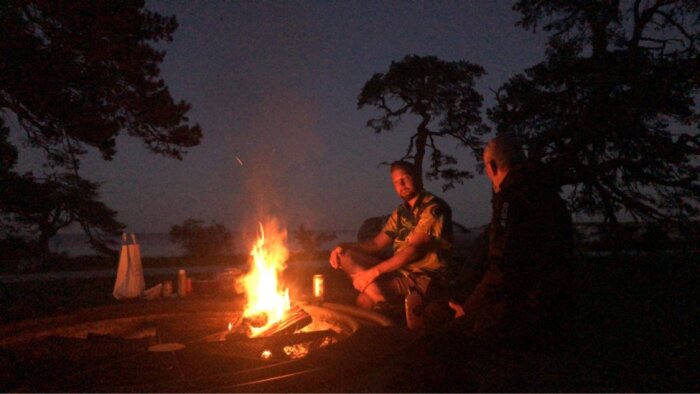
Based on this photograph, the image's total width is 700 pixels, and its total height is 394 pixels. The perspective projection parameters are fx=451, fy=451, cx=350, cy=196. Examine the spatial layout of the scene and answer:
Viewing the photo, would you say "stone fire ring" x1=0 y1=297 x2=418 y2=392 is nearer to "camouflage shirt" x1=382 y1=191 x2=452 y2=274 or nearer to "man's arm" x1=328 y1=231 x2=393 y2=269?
"man's arm" x1=328 y1=231 x2=393 y2=269

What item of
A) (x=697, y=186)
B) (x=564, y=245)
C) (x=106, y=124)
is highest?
(x=106, y=124)

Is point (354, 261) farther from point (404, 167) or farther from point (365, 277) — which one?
point (404, 167)

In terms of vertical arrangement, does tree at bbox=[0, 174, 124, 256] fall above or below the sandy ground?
above

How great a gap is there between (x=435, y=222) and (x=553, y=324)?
1.33 meters

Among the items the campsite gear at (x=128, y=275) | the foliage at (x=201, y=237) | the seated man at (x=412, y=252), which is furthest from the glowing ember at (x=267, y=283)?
the foliage at (x=201, y=237)

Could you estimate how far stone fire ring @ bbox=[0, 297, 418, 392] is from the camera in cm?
213

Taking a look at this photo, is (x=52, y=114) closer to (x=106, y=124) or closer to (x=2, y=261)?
(x=106, y=124)

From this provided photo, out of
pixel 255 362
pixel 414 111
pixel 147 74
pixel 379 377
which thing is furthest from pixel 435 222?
pixel 414 111

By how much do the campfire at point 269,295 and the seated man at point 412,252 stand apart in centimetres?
63

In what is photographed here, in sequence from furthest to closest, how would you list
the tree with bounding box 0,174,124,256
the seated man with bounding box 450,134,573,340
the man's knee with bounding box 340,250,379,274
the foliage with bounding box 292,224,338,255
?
the foliage with bounding box 292,224,338,255 < the tree with bounding box 0,174,124,256 < the man's knee with bounding box 340,250,379,274 < the seated man with bounding box 450,134,573,340

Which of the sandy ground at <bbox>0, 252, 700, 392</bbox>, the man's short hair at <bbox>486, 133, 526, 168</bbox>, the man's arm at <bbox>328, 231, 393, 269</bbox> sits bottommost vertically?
the sandy ground at <bbox>0, 252, 700, 392</bbox>

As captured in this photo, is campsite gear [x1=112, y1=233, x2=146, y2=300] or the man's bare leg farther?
campsite gear [x1=112, y1=233, x2=146, y2=300]

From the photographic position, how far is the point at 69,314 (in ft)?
11.8

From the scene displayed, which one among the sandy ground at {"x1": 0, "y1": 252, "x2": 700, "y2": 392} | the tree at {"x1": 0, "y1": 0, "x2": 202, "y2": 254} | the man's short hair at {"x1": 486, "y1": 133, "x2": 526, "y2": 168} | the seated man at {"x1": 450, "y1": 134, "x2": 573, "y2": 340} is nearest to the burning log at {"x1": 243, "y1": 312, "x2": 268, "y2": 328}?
the sandy ground at {"x1": 0, "y1": 252, "x2": 700, "y2": 392}
